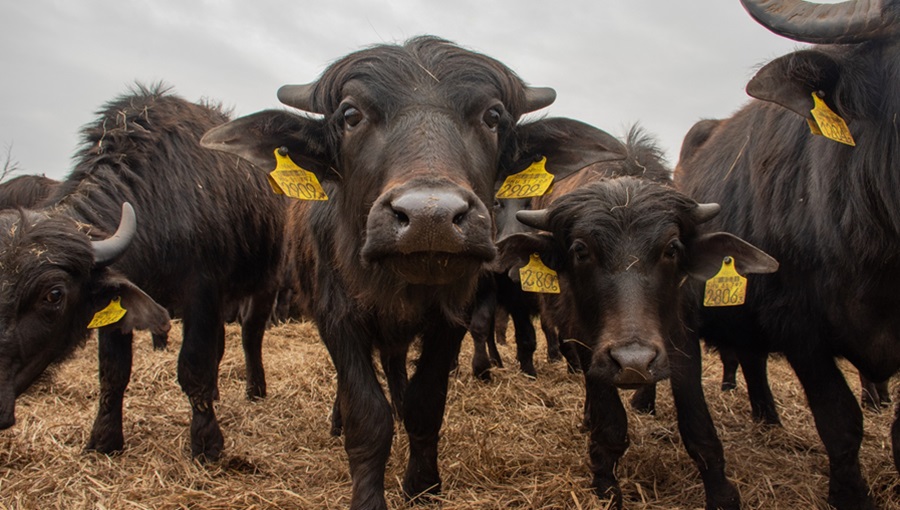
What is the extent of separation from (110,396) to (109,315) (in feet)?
3.16

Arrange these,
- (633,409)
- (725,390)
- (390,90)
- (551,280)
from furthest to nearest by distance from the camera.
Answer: (725,390)
(633,409)
(551,280)
(390,90)

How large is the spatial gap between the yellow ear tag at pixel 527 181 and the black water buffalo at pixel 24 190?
23.9ft

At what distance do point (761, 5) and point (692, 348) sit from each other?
1839 mm

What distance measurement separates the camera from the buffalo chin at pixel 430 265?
9.28ft

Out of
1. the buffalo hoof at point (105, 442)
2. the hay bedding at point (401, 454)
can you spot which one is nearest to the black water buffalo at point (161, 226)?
the buffalo hoof at point (105, 442)

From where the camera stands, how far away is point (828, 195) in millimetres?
3523

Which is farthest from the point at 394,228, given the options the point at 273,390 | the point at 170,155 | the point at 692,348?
the point at 273,390

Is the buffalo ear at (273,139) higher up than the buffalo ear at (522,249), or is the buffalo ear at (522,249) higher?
the buffalo ear at (273,139)

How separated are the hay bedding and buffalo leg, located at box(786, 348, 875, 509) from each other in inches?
9.8

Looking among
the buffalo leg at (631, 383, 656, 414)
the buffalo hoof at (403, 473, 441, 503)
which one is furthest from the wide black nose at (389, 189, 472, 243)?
the buffalo leg at (631, 383, 656, 414)

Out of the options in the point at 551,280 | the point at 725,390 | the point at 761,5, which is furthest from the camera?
the point at 725,390

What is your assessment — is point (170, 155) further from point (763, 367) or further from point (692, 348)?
point (763, 367)

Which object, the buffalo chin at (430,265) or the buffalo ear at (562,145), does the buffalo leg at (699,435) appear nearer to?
the buffalo ear at (562,145)

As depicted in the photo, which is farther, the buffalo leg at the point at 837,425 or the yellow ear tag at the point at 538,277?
the yellow ear tag at the point at 538,277
